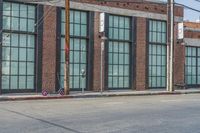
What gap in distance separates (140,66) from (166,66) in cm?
332

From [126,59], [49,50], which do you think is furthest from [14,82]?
[126,59]

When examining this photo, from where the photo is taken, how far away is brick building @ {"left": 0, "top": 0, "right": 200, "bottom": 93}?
31625mm

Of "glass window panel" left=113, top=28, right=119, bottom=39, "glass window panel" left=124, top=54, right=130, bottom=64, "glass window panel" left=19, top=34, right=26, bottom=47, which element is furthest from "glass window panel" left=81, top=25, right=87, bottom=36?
"glass window panel" left=19, top=34, right=26, bottom=47

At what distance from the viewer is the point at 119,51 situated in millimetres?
37625

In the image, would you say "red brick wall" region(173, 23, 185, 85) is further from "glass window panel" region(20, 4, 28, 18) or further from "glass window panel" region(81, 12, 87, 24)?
"glass window panel" region(20, 4, 28, 18)

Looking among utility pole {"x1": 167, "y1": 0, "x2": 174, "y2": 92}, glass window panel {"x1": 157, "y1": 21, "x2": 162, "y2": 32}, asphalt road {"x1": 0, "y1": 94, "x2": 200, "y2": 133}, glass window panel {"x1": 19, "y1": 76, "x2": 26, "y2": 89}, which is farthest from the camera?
glass window panel {"x1": 157, "y1": 21, "x2": 162, "y2": 32}

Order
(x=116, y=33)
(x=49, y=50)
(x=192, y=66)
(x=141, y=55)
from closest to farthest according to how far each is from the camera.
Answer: (x=49, y=50) < (x=116, y=33) < (x=141, y=55) < (x=192, y=66)

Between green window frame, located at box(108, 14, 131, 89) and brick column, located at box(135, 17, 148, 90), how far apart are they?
30.4 inches

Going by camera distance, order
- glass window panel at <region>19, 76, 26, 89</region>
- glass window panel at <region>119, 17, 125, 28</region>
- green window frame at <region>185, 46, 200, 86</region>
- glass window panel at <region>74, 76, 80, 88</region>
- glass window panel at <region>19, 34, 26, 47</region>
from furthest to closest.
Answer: green window frame at <region>185, 46, 200, 86</region>
glass window panel at <region>119, 17, 125, 28</region>
glass window panel at <region>74, 76, 80, 88</region>
glass window panel at <region>19, 76, 26, 89</region>
glass window panel at <region>19, 34, 26, 47</region>

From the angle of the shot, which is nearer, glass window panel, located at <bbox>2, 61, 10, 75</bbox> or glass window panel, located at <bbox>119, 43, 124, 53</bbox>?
glass window panel, located at <bbox>2, 61, 10, 75</bbox>

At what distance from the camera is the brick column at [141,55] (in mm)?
38656

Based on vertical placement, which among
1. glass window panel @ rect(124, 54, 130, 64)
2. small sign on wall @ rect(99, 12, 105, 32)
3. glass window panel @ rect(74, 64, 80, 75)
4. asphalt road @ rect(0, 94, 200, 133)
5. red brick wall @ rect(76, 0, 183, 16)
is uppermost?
red brick wall @ rect(76, 0, 183, 16)

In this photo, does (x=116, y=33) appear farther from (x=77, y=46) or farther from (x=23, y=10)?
(x=23, y=10)

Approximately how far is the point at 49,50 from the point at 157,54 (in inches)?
447
